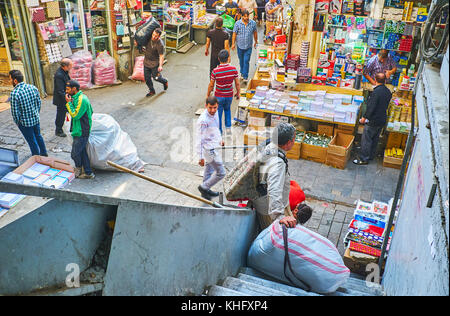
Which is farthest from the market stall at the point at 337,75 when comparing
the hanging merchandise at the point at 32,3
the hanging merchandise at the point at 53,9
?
the hanging merchandise at the point at 32,3

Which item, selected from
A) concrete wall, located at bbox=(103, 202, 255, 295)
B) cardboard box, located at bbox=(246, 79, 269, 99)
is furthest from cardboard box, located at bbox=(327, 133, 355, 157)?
concrete wall, located at bbox=(103, 202, 255, 295)

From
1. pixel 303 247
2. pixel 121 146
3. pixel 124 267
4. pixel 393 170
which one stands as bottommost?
pixel 393 170

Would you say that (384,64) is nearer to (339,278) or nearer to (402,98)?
(402,98)

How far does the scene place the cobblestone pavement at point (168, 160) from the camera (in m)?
7.04

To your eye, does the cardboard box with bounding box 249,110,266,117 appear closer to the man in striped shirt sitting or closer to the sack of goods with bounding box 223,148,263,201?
the man in striped shirt sitting

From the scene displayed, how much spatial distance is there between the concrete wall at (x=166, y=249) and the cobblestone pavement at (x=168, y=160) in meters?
3.19

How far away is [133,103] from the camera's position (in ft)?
34.0

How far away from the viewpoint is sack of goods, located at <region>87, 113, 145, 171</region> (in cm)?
726

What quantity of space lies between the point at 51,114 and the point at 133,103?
1.80 m

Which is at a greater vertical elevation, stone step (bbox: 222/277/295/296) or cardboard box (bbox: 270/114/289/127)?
stone step (bbox: 222/277/295/296)

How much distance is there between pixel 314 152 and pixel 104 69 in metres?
5.86

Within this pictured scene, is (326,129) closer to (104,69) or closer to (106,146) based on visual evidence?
(106,146)

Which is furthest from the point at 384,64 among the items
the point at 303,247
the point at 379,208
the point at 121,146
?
the point at 303,247

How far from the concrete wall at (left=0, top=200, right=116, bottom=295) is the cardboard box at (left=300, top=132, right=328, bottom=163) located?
19.5ft
